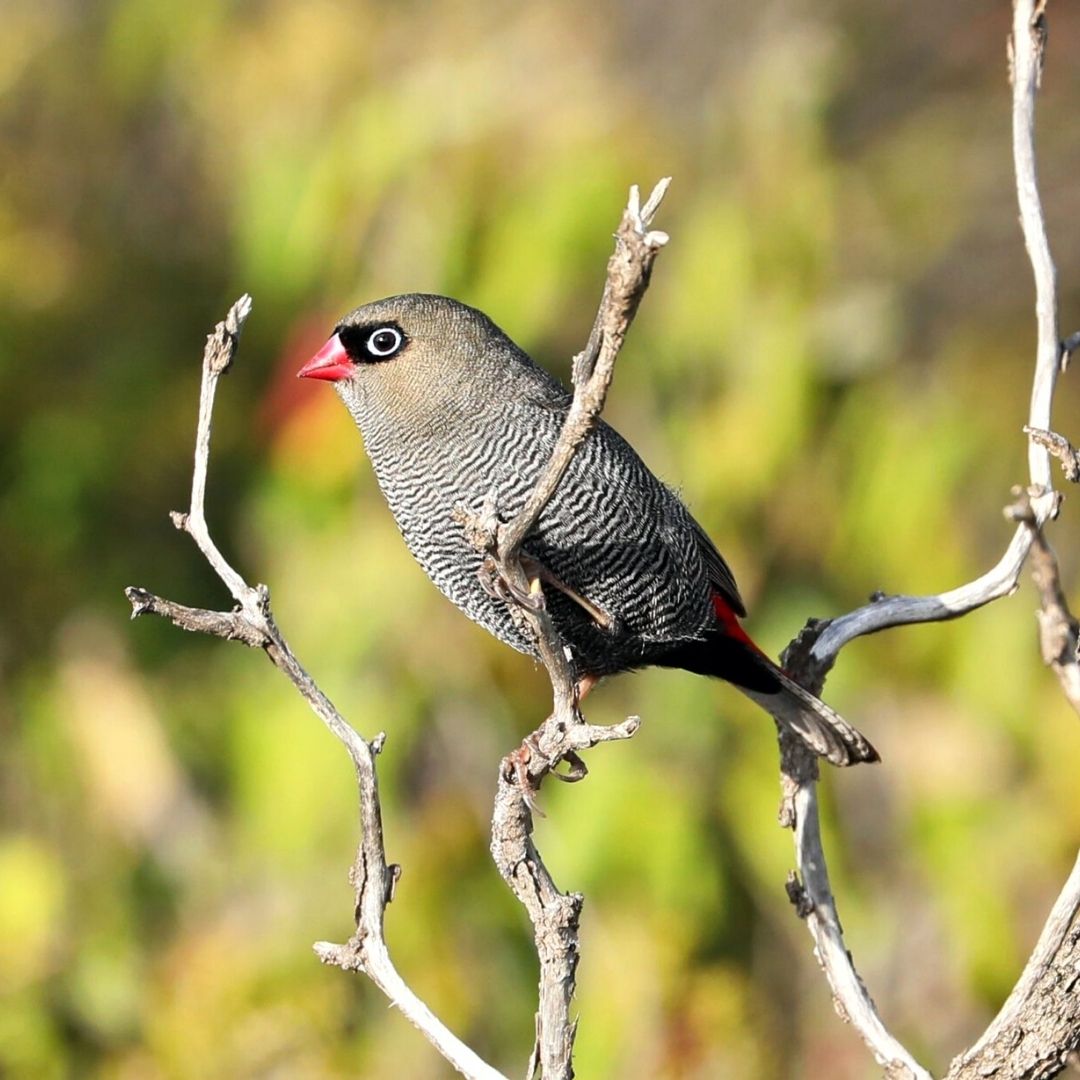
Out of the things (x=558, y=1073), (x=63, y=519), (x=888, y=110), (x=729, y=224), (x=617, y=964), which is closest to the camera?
(x=558, y=1073)

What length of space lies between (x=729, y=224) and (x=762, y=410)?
2.14ft

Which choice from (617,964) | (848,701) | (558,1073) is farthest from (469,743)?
(558,1073)

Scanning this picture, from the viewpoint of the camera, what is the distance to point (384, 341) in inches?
142

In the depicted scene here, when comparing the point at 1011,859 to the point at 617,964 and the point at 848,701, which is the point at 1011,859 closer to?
the point at 848,701

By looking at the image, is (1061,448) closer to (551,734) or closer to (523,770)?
(551,734)

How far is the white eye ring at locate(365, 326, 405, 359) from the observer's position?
11.8 feet

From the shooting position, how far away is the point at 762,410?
5.24 meters

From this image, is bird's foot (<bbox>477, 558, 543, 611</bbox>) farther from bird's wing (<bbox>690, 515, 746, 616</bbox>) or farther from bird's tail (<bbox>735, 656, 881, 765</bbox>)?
bird's wing (<bbox>690, 515, 746, 616</bbox>)

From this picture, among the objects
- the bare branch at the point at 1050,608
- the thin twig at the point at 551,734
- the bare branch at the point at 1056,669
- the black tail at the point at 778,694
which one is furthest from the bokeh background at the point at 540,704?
the bare branch at the point at 1050,608

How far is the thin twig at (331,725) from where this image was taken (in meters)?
2.71

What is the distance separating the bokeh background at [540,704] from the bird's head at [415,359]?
146 centimetres

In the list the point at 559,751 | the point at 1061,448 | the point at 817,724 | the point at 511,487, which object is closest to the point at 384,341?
the point at 511,487

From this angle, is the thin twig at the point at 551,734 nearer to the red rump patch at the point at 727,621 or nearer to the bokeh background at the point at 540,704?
the red rump patch at the point at 727,621

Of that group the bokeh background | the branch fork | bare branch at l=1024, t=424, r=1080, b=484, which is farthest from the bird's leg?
the bokeh background
